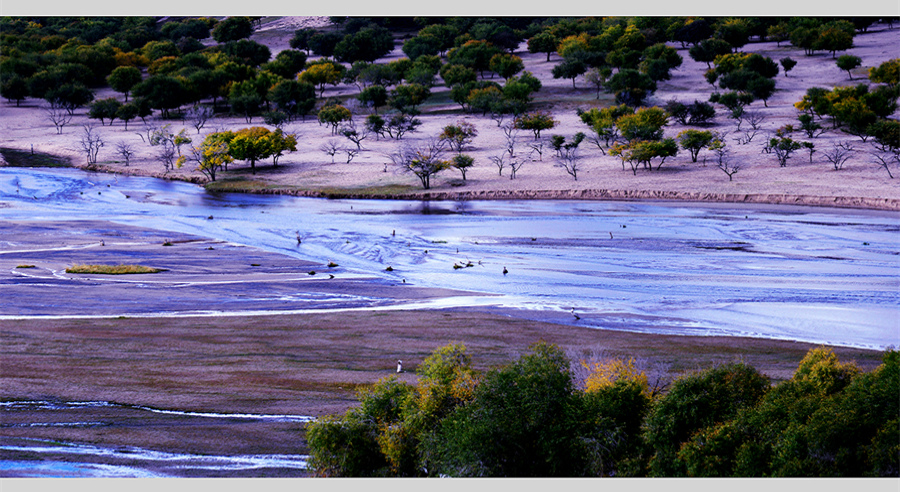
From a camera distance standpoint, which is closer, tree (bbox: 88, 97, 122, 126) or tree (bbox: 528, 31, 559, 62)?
tree (bbox: 88, 97, 122, 126)

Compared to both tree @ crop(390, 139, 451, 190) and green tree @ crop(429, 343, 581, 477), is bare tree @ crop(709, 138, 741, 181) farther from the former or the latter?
green tree @ crop(429, 343, 581, 477)

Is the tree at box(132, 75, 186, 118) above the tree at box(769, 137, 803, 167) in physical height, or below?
above

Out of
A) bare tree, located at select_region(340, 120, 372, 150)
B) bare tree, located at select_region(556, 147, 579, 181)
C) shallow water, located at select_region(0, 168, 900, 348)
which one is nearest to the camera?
shallow water, located at select_region(0, 168, 900, 348)

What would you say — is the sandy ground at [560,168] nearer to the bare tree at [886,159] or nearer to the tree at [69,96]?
the bare tree at [886,159]

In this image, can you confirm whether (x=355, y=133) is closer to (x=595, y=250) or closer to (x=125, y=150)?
(x=125, y=150)

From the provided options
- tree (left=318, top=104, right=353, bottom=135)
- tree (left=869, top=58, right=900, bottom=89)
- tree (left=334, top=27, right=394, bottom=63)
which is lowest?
tree (left=318, top=104, right=353, bottom=135)

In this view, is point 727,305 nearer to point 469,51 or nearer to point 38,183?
point 38,183

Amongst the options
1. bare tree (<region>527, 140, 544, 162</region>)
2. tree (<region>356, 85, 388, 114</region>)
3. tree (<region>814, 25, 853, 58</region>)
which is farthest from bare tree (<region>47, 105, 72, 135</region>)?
tree (<region>814, 25, 853, 58</region>)
